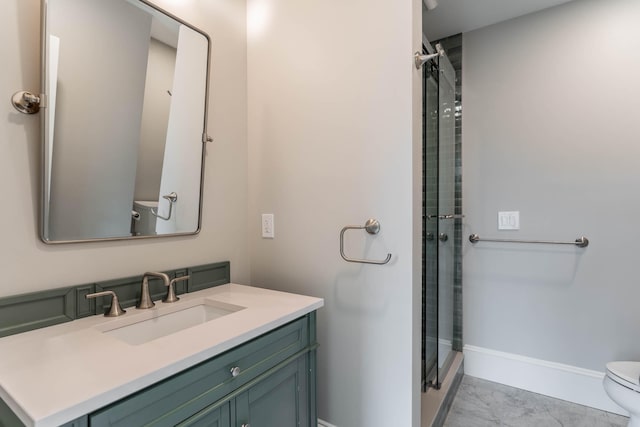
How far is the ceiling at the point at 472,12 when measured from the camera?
1.98m

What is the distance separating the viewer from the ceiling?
6.50 ft

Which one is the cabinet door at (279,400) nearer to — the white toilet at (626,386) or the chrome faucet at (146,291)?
the chrome faucet at (146,291)

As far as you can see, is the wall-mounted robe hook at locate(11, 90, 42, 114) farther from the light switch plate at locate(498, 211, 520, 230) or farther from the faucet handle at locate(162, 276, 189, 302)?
the light switch plate at locate(498, 211, 520, 230)

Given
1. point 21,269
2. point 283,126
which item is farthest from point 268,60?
point 21,269

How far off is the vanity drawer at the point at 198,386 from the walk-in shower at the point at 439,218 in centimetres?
96

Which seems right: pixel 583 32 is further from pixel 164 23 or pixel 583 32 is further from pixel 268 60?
pixel 164 23

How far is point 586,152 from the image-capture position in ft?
6.41

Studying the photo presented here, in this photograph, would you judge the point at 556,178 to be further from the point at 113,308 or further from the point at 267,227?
the point at 113,308

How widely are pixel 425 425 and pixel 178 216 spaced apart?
1.58 metres

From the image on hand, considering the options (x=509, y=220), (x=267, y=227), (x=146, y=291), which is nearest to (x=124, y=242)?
(x=146, y=291)

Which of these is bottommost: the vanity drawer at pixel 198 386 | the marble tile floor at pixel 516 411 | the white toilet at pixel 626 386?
the marble tile floor at pixel 516 411

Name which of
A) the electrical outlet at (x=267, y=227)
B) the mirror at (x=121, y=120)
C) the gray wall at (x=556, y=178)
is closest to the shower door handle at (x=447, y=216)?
the gray wall at (x=556, y=178)

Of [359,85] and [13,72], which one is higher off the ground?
[359,85]

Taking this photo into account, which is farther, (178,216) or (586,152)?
(586,152)
